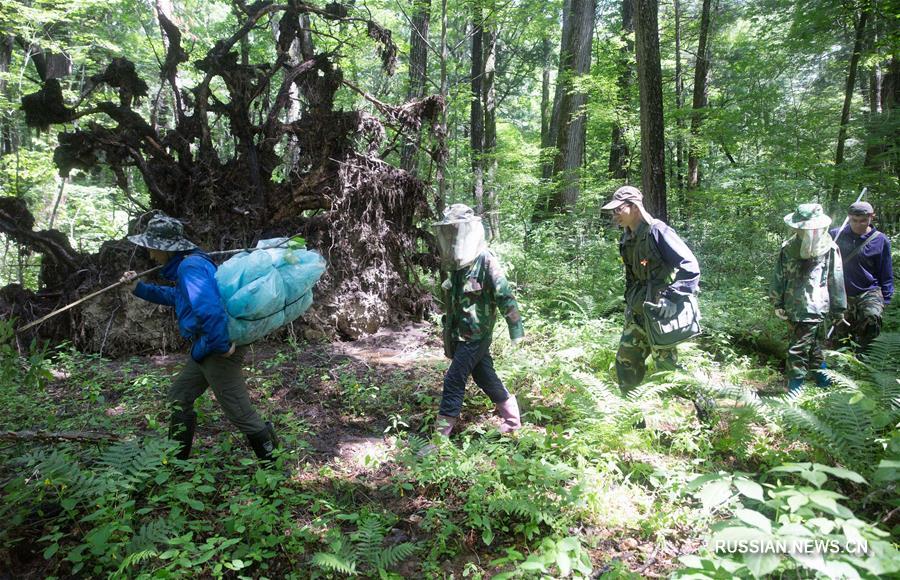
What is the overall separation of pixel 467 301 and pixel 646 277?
1.68 m

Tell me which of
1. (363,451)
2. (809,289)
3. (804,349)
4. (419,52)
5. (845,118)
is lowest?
(363,451)

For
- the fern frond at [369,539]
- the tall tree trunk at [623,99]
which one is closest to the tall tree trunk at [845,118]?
the tall tree trunk at [623,99]

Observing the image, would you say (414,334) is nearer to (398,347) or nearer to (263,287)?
(398,347)

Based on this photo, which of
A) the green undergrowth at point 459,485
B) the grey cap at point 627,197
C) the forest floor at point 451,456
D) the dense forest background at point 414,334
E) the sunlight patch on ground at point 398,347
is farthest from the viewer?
the sunlight patch on ground at point 398,347

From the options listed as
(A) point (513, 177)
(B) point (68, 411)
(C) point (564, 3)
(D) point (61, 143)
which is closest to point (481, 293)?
(B) point (68, 411)

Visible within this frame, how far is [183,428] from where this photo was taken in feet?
13.2

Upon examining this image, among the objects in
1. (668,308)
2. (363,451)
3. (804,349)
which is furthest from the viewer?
(804,349)

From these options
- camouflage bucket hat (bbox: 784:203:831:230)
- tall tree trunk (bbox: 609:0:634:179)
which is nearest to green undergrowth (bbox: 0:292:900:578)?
camouflage bucket hat (bbox: 784:203:831:230)

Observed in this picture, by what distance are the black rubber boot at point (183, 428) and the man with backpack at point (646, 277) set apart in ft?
13.1

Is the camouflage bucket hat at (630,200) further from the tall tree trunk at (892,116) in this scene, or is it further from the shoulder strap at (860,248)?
the tall tree trunk at (892,116)

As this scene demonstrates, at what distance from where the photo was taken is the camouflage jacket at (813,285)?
5180 mm

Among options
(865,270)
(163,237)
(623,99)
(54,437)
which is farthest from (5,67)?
(865,270)

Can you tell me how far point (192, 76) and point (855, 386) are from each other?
18.0 m

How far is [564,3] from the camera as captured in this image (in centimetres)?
1581
